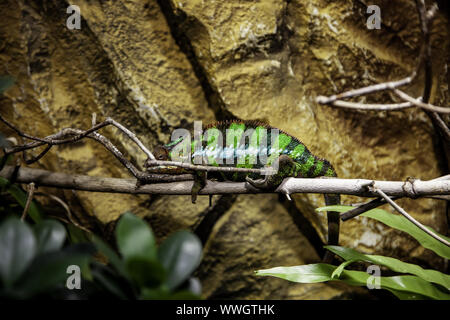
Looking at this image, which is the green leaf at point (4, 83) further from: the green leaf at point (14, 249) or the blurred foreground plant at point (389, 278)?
the blurred foreground plant at point (389, 278)

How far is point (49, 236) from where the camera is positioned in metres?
0.70

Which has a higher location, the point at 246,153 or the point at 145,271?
the point at 246,153

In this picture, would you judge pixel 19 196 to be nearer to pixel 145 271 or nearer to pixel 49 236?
pixel 49 236

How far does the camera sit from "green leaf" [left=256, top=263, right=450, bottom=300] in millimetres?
1137

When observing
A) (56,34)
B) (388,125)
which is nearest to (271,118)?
(388,125)

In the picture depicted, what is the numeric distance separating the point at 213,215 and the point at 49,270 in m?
1.41

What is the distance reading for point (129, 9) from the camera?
1806 millimetres

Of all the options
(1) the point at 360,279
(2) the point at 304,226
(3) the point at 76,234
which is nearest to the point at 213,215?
(2) the point at 304,226

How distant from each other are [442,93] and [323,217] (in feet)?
2.74

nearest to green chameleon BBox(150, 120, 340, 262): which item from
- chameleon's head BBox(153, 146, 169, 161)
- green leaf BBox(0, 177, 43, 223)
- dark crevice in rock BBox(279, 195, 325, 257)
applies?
chameleon's head BBox(153, 146, 169, 161)

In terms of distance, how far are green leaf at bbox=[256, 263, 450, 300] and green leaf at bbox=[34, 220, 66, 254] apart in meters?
0.66

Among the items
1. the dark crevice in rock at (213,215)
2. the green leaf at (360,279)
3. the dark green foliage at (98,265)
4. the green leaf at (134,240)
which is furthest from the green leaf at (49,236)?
the dark crevice in rock at (213,215)

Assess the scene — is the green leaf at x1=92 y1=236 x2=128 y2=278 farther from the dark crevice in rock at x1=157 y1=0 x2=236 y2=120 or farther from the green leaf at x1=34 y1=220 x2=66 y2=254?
the dark crevice in rock at x1=157 y1=0 x2=236 y2=120
